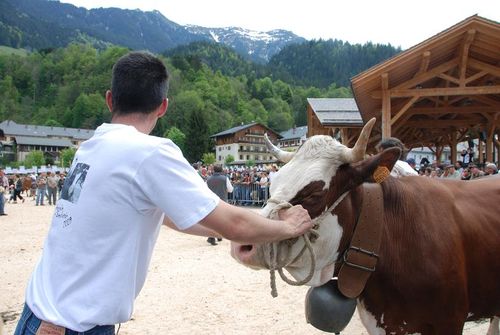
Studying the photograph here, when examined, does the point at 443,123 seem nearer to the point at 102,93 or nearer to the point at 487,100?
the point at 487,100

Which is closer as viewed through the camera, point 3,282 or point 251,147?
point 3,282

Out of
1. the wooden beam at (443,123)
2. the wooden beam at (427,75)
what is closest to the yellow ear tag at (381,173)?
Result: the wooden beam at (427,75)

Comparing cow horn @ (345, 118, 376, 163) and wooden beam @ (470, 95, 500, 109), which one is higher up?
wooden beam @ (470, 95, 500, 109)

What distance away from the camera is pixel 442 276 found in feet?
8.41

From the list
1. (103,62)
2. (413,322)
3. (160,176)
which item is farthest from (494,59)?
(103,62)

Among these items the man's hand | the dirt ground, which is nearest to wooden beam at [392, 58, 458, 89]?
the dirt ground

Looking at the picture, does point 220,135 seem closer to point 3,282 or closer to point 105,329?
point 3,282

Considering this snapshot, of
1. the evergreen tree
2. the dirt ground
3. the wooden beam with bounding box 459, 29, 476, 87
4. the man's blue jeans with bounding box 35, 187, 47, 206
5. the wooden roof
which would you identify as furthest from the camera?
the evergreen tree

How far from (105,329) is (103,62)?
449 ft

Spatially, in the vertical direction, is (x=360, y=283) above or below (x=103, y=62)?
below

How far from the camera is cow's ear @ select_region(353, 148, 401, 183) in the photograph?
249 cm

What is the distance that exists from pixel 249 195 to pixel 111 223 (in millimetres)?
20302

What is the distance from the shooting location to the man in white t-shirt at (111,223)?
1670mm

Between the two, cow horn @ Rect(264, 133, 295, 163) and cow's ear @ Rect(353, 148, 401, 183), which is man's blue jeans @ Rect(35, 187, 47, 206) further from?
cow's ear @ Rect(353, 148, 401, 183)
